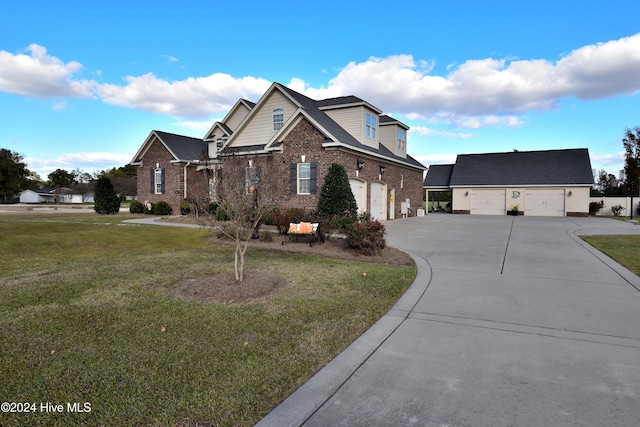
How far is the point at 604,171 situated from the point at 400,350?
62925 millimetres

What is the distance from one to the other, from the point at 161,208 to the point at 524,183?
29805mm

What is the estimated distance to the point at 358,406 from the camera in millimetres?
2957

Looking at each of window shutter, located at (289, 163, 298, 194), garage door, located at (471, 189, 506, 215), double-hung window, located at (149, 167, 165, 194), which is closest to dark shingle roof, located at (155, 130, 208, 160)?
double-hung window, located at (149, 167, 165, 194)

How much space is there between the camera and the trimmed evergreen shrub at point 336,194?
17.1 meters

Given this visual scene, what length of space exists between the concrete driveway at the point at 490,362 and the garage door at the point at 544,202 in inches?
1056

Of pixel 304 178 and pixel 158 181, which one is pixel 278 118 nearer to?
pixel 304 178

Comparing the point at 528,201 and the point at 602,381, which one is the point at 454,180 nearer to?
the point at 528,201

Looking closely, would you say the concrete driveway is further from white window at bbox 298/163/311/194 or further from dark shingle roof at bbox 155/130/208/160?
dark shingle roof at bbox 155/130/208/160

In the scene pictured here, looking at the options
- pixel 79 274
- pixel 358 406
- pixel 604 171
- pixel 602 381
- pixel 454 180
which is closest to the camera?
pixel 358 406

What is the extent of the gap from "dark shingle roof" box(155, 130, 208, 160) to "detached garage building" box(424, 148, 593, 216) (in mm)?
23083

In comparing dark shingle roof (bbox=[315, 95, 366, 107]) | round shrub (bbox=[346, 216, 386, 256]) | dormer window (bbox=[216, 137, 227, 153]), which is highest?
dark shingle roof (bbox=[315, 95, 366, 107])

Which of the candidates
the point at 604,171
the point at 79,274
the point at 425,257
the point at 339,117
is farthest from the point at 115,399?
the point at 604,171

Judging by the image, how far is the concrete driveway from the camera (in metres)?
2.86

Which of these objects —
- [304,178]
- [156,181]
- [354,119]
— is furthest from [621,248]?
[156,181]
